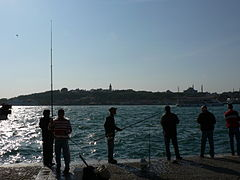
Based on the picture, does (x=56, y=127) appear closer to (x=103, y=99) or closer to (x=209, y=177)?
(x=209, y=177)

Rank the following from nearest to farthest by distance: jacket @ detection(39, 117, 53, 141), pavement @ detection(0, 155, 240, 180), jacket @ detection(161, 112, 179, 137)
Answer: pavement @ detection(0, 155, 240, 180)
jacket @ detection(39, 117, 53, 141)
jacket @ detection(161, 112, 179, 137)

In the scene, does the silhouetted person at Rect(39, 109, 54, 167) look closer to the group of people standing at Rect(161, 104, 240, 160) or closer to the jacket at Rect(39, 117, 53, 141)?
the jacket at Rect(39, 117, 53, 141)

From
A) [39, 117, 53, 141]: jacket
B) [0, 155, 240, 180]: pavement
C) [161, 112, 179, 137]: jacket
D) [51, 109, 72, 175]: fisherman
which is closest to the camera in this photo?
[0, 155, 240, 180]: pavement

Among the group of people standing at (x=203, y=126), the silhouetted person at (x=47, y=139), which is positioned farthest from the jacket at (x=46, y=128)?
the group of people standing at (x=203, y=126)

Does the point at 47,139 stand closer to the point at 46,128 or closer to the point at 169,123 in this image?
the point at 46,128

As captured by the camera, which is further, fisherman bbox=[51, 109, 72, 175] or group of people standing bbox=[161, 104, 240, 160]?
group of people standing bbox=[161, 104, 240, 160]

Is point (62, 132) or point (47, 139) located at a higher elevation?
point (62, 132)

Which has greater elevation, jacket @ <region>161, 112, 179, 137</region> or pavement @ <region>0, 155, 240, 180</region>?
jacket @ <region>161, 112, 179, 137</region>

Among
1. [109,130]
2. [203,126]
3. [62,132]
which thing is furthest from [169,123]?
[62,132]

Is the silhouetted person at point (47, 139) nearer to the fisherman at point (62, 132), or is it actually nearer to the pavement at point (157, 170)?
the pavement at point (157, 170)

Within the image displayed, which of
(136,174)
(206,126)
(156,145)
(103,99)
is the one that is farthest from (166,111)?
(103,99)

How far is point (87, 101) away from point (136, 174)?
521 ft

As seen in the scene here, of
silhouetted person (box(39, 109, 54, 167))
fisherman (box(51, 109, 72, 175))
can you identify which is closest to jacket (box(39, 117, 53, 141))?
silhouetted person (box(39, 109, 54, 167))

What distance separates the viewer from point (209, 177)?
29.5 ft
